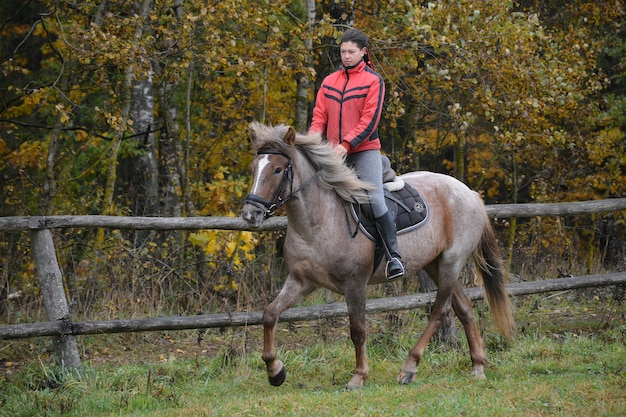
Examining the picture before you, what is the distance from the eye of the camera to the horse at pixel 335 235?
5898 millimetres

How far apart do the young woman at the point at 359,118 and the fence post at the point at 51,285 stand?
2.62 m

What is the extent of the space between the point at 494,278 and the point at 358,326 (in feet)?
5.96

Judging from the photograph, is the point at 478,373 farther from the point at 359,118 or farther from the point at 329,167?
the point at 359,118

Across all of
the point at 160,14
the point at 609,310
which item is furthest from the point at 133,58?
the point at 609,310

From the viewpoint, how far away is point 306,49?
31.8 ft

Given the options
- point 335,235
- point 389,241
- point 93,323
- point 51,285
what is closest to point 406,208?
point 389,241

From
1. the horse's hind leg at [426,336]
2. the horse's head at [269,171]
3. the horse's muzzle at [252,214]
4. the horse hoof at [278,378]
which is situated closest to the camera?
the horse's muzzle at [252,214]

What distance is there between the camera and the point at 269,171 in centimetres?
577

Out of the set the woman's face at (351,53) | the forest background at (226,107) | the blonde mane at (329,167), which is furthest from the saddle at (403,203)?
the forest background at (226,107)

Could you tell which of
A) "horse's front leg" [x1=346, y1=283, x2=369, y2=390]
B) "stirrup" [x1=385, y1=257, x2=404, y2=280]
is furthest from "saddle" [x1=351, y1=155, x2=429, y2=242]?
"horse's front leg" [x1=346, y1=283, x2=369, y2=390]

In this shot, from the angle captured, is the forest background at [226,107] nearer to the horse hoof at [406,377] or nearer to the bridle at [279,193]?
the horse hoof at [406,377]

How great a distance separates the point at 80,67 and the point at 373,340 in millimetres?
5934

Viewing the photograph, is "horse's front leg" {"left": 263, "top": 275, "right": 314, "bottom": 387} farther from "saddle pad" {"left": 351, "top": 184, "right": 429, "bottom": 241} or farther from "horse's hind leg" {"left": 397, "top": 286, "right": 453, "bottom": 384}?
"horse's hind leg" {"left": 397, "top": 286, "right": 453, "bottom": 384}

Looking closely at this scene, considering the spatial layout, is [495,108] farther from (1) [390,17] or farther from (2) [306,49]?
(2) [306,49]
